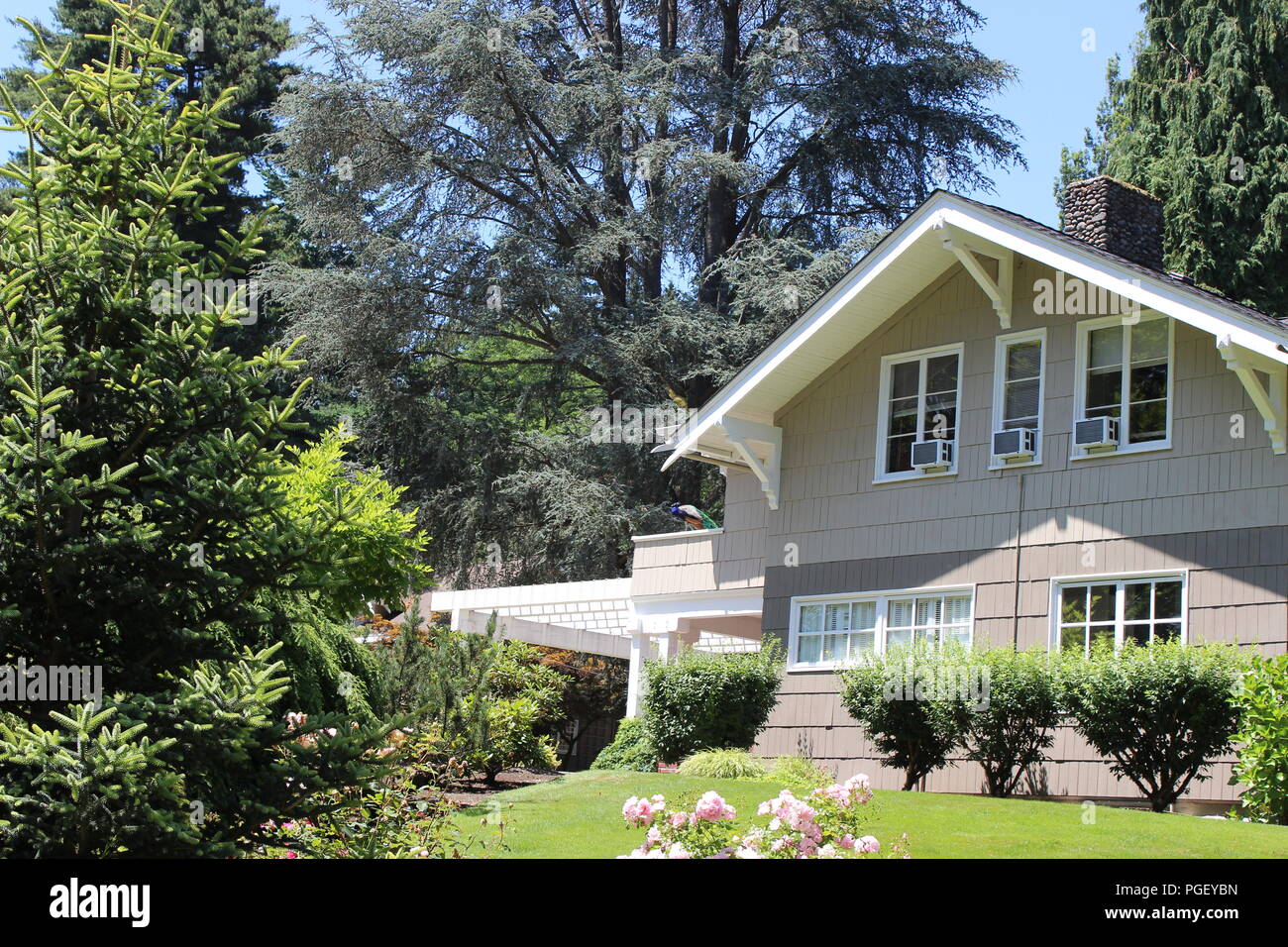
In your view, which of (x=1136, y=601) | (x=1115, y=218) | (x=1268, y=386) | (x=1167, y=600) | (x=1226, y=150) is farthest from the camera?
(x=1226, y=150)

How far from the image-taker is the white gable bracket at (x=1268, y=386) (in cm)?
1362

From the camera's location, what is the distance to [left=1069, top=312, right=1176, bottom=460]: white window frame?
14.7 metres

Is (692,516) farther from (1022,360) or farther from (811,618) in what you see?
(1022,360)

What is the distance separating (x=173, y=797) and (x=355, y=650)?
831cm

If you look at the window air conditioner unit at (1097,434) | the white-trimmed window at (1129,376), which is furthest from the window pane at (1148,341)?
the window air conditioner unit at (1097,434)

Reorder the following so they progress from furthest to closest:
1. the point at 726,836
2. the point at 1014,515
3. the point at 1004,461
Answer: the point at 1004,461 < the point at 1014,515 < the point at 726,836

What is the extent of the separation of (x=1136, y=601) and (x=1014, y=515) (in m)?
1.73

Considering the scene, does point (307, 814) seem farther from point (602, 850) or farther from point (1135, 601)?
point (1135, 601)

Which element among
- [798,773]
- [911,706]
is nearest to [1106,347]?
[911,706]

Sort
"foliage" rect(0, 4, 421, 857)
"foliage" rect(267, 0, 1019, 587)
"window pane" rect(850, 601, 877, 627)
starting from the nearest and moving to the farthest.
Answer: "foliage" rect(0, 4, 421, 857) < "window pane" rect(850, 601, 877, 627) < "foliage" rect(267, 0, 1019, 587)

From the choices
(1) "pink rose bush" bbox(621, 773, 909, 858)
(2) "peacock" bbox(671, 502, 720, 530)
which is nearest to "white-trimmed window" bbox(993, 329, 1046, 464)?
(2) "peacock" bbox(671, 502, 720, 530)

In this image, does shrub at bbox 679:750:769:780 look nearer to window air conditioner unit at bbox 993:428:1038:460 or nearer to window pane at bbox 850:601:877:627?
Answer: window pane at bbox 850:601:877:627

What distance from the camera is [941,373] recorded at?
16812 mm

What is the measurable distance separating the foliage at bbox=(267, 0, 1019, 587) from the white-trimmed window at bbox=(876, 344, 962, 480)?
9565mm
